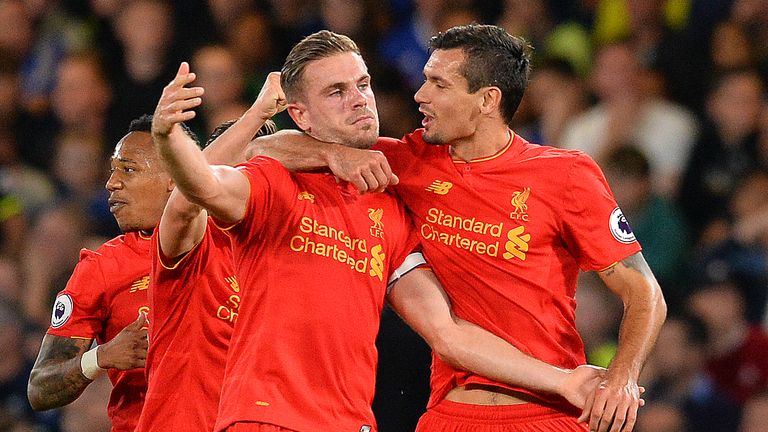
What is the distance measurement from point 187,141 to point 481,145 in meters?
1.28

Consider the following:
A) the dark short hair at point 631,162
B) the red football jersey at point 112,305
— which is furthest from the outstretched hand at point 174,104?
the dark short hair at point 631,162

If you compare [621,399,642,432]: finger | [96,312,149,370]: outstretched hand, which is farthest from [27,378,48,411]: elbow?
[621,399,642,432]: finger

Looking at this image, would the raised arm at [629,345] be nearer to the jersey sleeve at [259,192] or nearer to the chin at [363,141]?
the chin at [363,141]

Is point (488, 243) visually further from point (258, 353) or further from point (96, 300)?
point (96, 300)

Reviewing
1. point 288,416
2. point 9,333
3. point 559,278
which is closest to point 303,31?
point 9,333

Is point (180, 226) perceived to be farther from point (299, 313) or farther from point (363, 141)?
point (363, 141)

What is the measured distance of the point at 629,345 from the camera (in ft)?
13.5

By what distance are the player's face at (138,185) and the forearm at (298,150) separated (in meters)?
0.75

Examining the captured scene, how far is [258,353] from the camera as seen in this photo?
3.79 m

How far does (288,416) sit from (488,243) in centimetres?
99

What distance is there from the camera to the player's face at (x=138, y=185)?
479 cm

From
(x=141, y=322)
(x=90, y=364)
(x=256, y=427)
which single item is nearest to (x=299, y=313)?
(x=256, y=427)

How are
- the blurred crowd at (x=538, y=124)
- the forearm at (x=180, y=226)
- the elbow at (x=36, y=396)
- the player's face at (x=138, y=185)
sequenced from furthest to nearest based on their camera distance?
the blurred crowd at (x=538, y=124) → the elbow at (x=36, y=396) → the player's face at (x=138, y=185) → the forearm at (x=180, y=226)

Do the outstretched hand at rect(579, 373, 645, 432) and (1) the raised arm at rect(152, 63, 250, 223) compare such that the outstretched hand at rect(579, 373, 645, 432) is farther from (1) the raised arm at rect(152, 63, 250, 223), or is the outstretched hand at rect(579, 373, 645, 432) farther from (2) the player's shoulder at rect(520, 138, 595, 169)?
(1) the raised arm at rect(152, 63, 250, 223)
